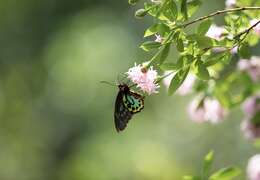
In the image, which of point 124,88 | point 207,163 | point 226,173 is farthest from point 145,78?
point 226,173

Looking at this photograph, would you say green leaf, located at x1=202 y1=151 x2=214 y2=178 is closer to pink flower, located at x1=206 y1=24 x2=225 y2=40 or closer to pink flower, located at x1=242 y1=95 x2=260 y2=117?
pink flower, located at x1=206 y1=24 x2=225 y2=40

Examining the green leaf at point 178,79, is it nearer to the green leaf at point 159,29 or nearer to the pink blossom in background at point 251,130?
the green leaf at point 159,29

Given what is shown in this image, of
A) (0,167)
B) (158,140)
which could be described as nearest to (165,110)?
(158,140)

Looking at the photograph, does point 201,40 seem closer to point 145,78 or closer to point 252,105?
point 145,78

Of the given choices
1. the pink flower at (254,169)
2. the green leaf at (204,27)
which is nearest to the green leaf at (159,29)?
the green leaf at (204,27)

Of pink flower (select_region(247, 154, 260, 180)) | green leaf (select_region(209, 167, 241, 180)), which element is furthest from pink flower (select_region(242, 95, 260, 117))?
green leaf (select_region(209, 167, 241, 180))

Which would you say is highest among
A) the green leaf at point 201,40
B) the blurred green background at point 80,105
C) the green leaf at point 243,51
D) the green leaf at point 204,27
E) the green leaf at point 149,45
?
the blurred green background at point 80,105

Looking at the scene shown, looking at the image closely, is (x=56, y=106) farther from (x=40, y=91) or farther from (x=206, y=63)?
(x=206, y=63)
